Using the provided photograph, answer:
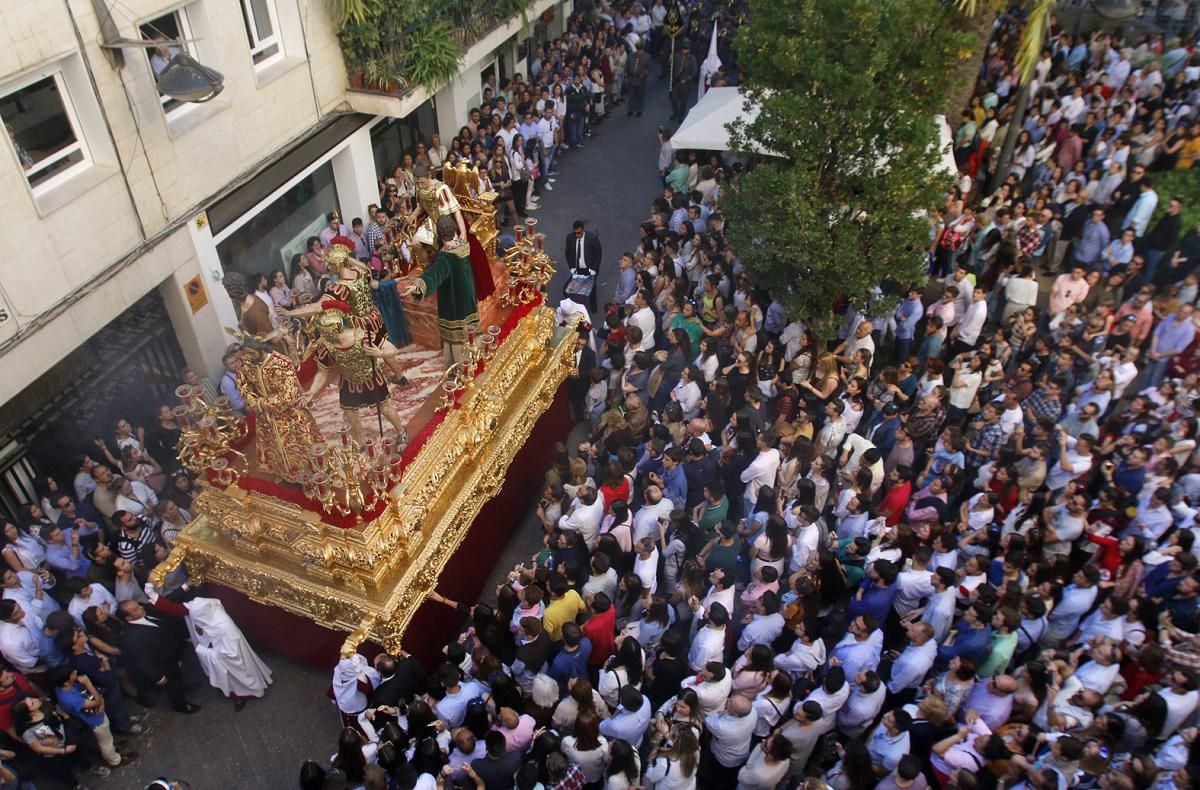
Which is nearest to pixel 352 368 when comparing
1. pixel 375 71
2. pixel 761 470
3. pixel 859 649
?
pixel 761 470

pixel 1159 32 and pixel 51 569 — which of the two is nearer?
pixel 51 569

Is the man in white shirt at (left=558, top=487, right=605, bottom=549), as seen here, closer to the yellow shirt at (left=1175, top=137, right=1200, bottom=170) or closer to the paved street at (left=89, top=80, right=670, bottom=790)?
the paved street at (left=89, top=80, right=670, bottom=790)

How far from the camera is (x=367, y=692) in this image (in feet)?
25.2

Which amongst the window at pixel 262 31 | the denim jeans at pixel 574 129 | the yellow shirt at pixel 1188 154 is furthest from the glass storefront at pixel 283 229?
the yellow shirt at pixel 1188 154

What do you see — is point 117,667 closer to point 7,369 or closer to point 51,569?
point 51,569

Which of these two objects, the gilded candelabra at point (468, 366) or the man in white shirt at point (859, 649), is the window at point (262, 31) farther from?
the man in white shirt at point (859, 649)

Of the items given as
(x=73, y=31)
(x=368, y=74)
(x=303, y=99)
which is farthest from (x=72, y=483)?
(x=368, y=74)

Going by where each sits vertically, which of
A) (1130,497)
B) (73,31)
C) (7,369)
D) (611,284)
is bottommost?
(611,284)

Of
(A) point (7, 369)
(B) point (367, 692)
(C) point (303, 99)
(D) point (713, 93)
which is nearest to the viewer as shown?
(B) point (367, 692)

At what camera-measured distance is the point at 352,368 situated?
320 inches

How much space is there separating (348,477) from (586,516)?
7.64 feet

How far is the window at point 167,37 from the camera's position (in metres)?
10.4

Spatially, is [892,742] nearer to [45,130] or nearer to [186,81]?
[186,81]

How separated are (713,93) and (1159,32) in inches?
495
